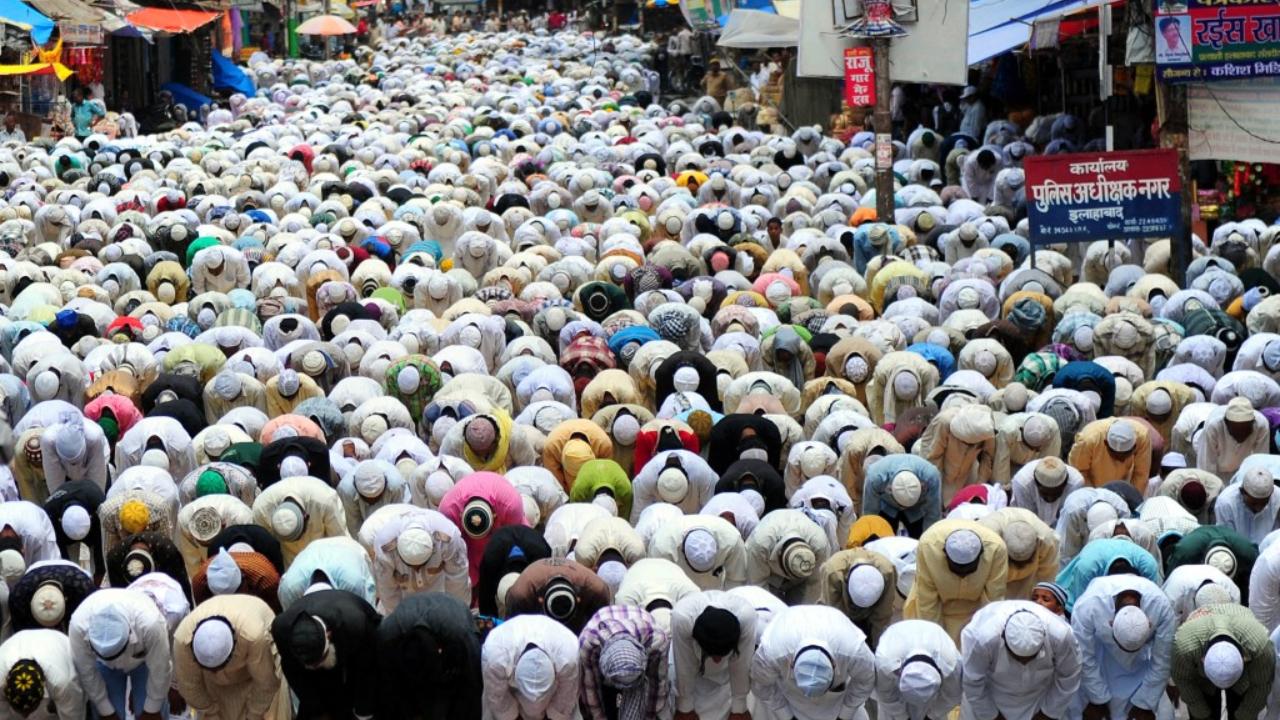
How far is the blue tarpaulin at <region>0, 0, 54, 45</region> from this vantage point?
28.3 metres

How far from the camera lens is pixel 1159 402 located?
44.8 ft

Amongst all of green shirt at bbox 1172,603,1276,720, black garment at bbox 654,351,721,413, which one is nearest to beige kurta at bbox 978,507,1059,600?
green shirt at bbox 1172,603,1276,720

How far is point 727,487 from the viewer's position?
1226 cm

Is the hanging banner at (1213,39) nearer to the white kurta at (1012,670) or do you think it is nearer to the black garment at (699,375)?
the black garment at (699,375)

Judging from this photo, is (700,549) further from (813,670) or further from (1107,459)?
(1107,459)

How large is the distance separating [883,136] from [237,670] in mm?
13109

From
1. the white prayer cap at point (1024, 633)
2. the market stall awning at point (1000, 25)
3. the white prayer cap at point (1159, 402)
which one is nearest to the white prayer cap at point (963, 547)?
the white prayer cap at point (1024, 633)

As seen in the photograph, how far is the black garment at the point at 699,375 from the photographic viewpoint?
14727 millimetres

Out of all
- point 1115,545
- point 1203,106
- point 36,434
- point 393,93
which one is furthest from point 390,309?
point 393,93

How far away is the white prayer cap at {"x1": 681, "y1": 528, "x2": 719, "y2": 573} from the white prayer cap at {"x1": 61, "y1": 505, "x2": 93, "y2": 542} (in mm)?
3651

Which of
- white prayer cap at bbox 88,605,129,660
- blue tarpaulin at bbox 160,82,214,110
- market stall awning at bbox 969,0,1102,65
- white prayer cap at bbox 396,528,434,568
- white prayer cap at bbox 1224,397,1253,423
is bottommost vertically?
white prayer cap at bbox 88,605,129,660

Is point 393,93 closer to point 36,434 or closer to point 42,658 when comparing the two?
point 36,434

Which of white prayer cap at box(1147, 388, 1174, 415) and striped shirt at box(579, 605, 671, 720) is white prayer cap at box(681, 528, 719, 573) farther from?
→ white prayer cap at box(1147, 388, 1174, 415)

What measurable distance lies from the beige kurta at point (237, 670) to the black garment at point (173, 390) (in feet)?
16.0
